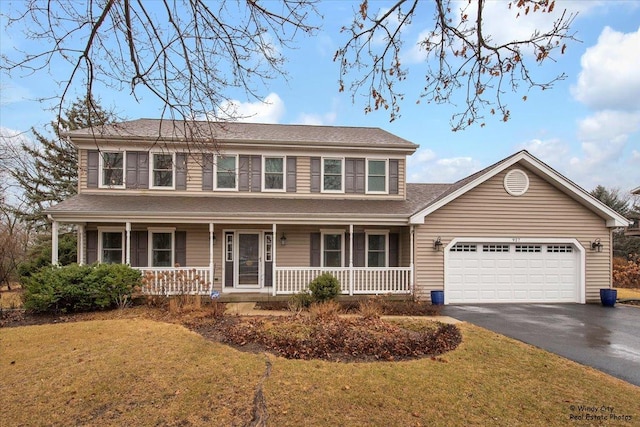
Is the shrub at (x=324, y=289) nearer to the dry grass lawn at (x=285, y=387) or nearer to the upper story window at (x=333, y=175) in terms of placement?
the upper story window at (x=333, y=175)

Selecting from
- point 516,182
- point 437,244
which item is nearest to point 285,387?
point 437,244

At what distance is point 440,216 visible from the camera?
12.3 meters

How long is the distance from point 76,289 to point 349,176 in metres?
9.39

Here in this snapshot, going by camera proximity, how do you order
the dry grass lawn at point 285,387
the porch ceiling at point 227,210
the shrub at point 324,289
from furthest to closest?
the porch ceiling at point 227,210
the shrub at point 324,289
the dry grass lawn at point 285,387

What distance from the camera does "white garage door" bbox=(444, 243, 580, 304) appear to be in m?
12.3

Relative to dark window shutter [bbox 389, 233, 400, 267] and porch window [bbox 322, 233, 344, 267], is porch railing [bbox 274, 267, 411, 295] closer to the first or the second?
porch window [bbox 322, 233, 344, 267]

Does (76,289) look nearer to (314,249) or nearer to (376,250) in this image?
(314,249)

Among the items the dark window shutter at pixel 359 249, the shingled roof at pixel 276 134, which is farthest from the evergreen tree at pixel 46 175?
the dark window shutter at pixel 359 249

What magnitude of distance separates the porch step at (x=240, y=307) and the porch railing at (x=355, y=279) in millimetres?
1072

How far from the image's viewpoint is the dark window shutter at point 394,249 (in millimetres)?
13711

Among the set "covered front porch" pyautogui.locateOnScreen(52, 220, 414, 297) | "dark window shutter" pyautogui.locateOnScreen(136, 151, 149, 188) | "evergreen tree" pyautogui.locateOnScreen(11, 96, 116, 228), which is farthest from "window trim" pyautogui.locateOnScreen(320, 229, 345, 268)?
"evergreen tree" pyautogui.locateOnScreen(11, 96, 116, 228)

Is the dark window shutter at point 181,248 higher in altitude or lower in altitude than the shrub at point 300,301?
higher

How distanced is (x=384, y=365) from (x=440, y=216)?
748 centimetres

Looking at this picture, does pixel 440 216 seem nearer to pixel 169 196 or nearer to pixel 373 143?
pixel 373 143
